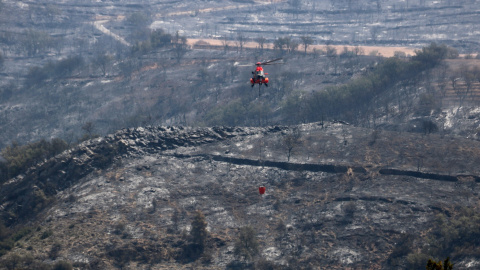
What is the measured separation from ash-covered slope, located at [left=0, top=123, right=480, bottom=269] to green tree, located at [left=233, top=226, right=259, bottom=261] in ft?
2.21

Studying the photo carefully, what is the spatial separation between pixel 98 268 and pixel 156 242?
25.6 ft

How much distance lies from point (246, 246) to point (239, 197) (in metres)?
12.6

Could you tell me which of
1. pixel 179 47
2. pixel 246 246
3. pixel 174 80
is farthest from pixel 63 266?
pixel 179 47

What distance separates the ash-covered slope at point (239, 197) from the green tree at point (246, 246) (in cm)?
67

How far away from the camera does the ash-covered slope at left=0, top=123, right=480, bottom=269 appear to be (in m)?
56.0

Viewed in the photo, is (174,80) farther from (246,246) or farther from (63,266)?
(63,266)

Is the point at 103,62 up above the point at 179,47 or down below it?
below

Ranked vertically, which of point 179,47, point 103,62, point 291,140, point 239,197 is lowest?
point 239,197

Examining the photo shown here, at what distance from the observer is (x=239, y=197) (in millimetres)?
68750

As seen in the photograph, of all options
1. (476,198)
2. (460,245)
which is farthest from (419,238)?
(476,198)

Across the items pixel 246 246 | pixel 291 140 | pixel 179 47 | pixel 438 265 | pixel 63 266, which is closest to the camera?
pixel 438 265

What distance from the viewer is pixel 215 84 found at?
15388 cm

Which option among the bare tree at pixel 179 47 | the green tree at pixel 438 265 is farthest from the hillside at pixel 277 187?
the bare tree at pixel 179 47

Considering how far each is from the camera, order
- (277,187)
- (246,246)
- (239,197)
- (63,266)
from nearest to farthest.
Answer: (63,266) → (246,246) → (239,197) → (277,187)
